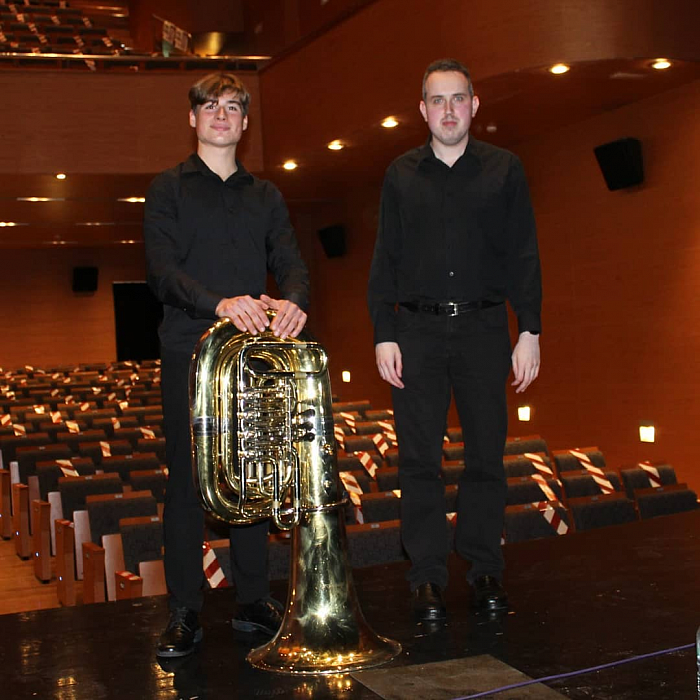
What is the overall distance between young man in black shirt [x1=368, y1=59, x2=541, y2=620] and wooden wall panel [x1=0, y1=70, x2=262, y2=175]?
6871mm

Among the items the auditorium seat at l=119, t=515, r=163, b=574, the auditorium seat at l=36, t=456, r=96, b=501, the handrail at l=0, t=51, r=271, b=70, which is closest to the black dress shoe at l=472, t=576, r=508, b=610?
the auditorium seat at l=119, t=515, r=163, b=574

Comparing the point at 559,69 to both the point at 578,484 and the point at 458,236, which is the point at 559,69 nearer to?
the point at 578,484

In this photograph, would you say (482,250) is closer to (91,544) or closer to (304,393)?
(304,393)

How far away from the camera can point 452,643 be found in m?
2.25

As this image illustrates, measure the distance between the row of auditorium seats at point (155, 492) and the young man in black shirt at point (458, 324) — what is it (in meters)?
0.13

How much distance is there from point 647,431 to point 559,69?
2.74 metres

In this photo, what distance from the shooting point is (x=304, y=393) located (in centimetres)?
223

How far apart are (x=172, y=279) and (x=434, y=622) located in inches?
40.5

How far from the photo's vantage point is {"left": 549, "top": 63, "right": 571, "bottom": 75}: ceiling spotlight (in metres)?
6.29

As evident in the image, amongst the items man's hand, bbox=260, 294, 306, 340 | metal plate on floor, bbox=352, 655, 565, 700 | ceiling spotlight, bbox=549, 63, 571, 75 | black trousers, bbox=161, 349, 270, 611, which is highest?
ceiling spotlight, bbox=549, 63, 571, 75

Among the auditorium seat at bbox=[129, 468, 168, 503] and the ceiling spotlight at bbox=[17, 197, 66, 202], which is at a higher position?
the ceiling spotlight at bbox=[17, 197, 66, 202]

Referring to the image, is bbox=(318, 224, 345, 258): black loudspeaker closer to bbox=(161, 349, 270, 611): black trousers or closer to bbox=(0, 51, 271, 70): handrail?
bbox=(0, 51, 271, 70): handrail

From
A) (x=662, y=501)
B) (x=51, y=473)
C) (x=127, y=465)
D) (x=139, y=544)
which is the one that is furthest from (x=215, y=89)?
(x=127, y=465)

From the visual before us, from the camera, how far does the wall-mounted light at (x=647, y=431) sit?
291 inches
